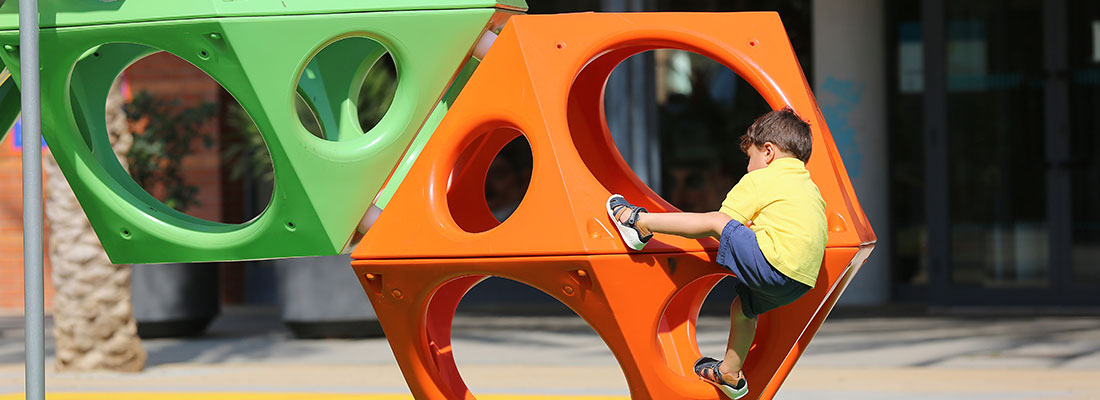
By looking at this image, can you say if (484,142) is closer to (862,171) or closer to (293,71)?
(293,71)

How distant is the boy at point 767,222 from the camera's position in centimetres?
381

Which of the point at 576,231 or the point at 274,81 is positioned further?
the point at 274,81

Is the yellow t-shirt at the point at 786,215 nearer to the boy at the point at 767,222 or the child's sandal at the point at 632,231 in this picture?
the boy at the point at 767,222

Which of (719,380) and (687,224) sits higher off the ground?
(687,224)

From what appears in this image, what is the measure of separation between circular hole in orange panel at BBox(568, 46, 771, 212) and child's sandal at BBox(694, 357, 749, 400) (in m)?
8.40

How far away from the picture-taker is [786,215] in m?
3.84

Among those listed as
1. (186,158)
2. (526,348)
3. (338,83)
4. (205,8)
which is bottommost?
(526,348)

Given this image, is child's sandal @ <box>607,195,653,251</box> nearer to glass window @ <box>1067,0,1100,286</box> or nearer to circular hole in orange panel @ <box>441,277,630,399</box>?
circular hole in orange panel @ <box>441,277,630,399</box>

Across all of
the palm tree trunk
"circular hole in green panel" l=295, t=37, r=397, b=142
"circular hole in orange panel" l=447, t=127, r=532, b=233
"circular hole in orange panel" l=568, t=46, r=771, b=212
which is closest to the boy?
"circular hole in orange panel" l=447, t=127, r=532, b=233

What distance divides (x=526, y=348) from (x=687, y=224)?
19.7ft

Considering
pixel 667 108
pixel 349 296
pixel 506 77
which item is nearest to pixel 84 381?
pixel 349 296

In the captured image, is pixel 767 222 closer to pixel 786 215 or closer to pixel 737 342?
pixel 786 215

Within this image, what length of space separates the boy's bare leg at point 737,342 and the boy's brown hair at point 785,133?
50 cm

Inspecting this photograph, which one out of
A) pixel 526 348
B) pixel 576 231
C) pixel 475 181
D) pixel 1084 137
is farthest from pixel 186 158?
pixel 576 231
